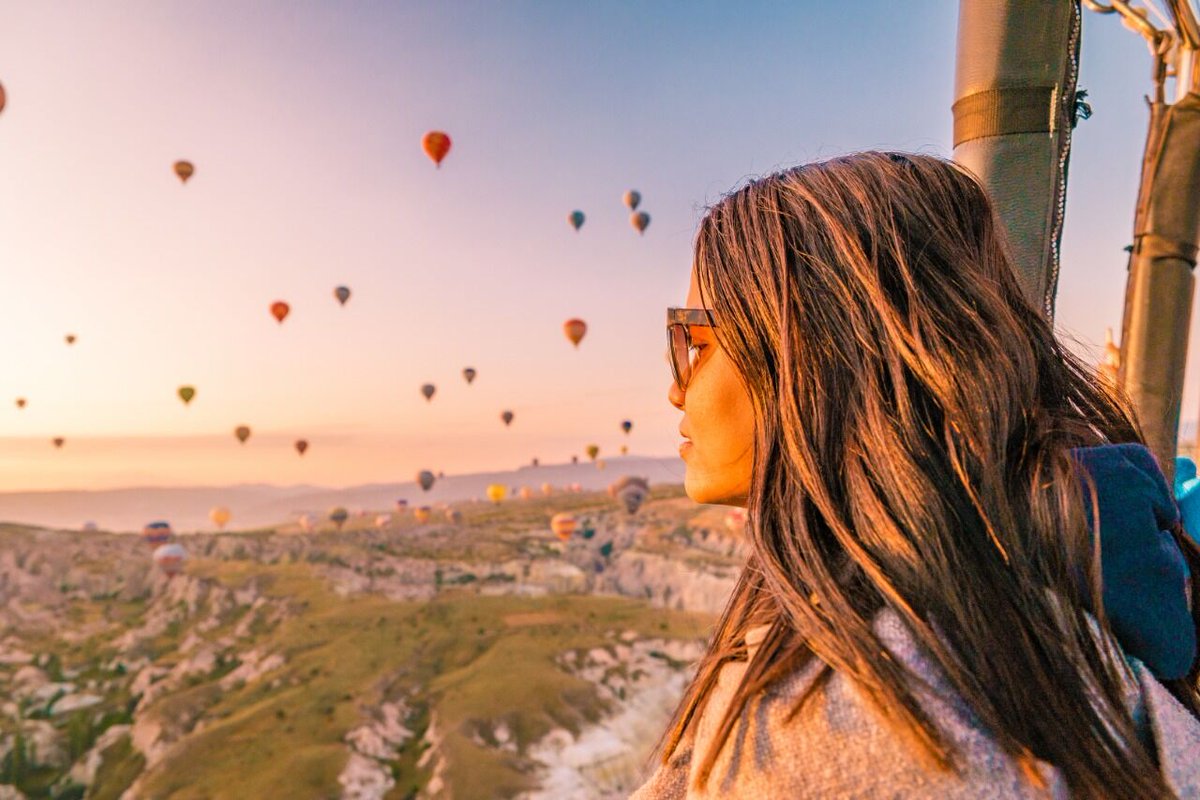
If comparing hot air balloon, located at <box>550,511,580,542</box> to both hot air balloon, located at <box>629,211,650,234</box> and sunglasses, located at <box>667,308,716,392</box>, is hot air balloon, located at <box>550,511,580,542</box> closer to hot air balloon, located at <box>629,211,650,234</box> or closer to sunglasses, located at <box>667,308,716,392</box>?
hot air balloon, located at <box>629,211,650,234</box>

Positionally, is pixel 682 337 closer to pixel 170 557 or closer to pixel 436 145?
pixel 436 145

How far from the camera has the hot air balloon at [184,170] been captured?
82.9 ft

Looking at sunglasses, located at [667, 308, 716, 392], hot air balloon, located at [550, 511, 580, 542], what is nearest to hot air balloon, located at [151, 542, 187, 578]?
hot air balloon, located at [550, 511, 580, 542]

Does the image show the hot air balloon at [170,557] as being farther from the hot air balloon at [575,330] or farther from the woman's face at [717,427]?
the woman's face at [717,427]

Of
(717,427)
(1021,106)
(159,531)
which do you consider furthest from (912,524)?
(159,531)

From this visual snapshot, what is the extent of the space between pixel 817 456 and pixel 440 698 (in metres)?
40.2

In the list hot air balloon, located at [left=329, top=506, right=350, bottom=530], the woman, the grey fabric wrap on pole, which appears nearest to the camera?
the woman

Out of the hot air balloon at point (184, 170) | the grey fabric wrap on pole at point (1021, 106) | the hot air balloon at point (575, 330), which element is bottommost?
the grey fabric wrap on pole at point (1021, 106)

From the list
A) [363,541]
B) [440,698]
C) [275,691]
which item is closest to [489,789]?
[440,698]

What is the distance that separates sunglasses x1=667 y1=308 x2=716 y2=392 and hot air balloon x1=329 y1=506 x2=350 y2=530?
2389 inches

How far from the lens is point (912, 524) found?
2.63ft

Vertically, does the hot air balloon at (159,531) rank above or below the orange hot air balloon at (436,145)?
below

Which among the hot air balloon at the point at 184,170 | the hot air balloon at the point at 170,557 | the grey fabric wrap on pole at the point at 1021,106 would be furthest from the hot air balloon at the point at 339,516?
the grey fabric wrap on pole at the point at 1021,106

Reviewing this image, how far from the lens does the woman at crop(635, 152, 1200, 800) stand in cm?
71
